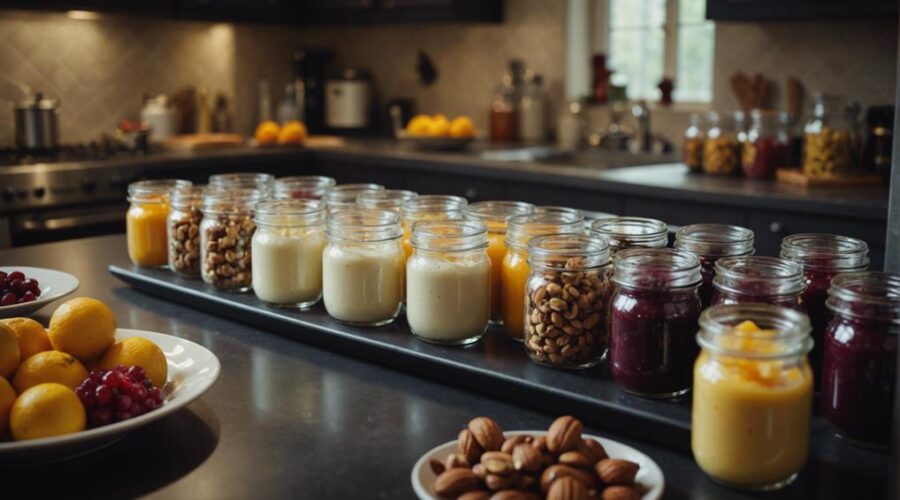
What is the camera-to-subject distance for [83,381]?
1.20m

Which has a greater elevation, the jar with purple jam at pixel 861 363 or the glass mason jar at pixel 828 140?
the glass mason jar at pixel 828 140

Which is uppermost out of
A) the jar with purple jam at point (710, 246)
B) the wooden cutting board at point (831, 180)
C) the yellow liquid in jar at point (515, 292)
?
the jar with purple jam at point (710, 246)

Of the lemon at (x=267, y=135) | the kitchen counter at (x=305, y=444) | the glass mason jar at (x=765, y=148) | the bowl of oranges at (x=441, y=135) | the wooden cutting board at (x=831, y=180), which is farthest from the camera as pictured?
the lemon at (x=267, y=135)

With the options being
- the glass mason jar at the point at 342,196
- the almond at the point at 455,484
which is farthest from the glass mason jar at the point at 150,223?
the almond at the point at 455,484

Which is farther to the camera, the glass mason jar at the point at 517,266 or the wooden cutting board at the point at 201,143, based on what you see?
the wooden cutting board at the point at 201,143

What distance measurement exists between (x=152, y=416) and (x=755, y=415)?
68 cm

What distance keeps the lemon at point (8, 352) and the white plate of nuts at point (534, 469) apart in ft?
1.85

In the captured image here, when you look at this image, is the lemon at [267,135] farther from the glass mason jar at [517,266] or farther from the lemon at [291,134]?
the glass mason jar at [517,266]

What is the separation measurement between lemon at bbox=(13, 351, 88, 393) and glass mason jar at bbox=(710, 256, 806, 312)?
31.9 inches

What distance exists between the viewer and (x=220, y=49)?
5250mm

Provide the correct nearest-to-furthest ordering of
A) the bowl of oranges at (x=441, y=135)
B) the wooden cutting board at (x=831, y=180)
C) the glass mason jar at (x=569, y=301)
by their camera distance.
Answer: the glass mason jar at (x=569, y=301) → the wooden cutting board at (x=831, y=180) → the bowl of oranges at (x=441, y=135)

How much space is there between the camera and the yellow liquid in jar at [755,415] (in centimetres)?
99

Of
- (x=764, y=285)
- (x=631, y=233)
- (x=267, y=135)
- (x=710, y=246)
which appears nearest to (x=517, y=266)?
(x=631, y=233)

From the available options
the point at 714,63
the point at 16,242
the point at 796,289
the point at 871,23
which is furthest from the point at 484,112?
the point at 796,289
